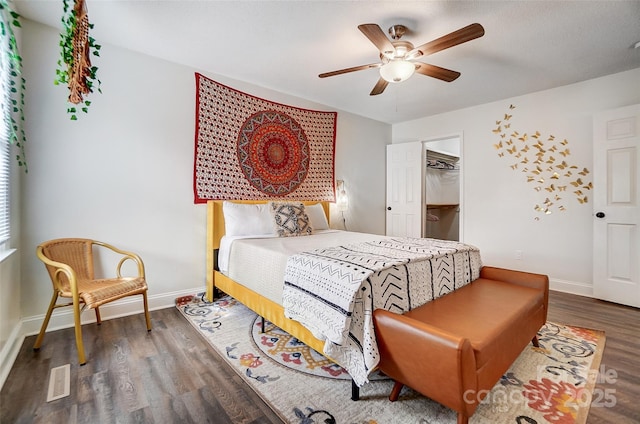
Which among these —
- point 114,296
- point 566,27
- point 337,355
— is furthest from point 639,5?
point 114,296

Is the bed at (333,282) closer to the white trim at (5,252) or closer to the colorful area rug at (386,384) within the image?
the colorful area rug at (386,384)

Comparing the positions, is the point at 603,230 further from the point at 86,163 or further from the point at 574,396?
the point at 86,163

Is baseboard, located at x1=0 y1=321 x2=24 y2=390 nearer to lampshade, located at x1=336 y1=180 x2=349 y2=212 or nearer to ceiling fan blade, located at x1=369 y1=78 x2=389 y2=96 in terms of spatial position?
ceiling fan blade, located at x1=369 y1=78 x2=389 y2=96

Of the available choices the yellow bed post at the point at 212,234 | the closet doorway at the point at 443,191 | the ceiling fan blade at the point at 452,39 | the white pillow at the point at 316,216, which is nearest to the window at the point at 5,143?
the yellow bed post at the point at 212,234

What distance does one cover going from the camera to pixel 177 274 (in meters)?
2.95

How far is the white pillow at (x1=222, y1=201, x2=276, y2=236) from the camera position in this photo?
114 inches

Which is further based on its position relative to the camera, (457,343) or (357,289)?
(357,289)

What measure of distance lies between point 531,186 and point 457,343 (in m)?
3.42

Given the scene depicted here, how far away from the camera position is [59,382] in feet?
5.42

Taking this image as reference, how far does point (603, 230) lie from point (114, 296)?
4.67m

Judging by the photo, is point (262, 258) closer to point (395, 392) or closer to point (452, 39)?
point (395, 392)

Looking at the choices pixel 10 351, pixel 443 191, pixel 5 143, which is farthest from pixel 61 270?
pixel 443 191

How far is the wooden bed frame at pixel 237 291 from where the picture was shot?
183 centimetres

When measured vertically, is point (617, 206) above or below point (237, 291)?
above
